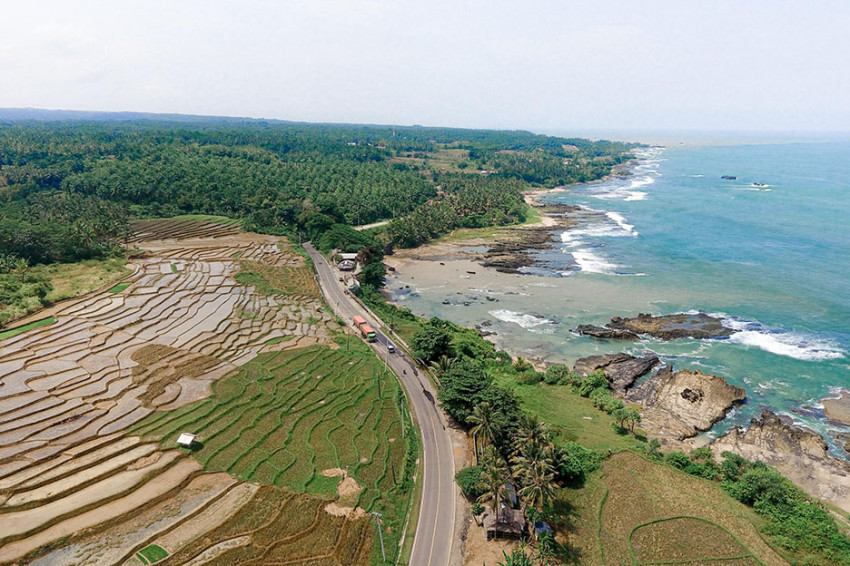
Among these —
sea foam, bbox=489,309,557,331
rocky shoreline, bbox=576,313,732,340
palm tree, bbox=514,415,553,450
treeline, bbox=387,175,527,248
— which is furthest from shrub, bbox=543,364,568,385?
treeline, bbox=387,175,527,248

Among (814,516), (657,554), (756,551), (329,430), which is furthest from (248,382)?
(814,516)

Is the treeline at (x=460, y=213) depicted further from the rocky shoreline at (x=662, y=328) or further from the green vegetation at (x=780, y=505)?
the green vegetation at (x=780, y=505)

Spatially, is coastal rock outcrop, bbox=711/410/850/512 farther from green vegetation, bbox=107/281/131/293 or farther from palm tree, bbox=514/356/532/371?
green vegetation, bbox=107/281/131/293

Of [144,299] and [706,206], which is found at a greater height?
[706,206]

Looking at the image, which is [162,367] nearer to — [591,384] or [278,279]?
[278,279]

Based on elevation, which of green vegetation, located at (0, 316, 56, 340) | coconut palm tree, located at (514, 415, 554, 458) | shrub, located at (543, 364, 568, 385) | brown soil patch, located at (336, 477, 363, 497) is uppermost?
coconut palm tree, located at (514, 415, 554, 458)

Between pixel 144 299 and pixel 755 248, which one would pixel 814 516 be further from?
pixel 755 248

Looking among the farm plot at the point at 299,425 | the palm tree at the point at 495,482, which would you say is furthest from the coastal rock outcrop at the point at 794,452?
the farm plot at the point at 299,425

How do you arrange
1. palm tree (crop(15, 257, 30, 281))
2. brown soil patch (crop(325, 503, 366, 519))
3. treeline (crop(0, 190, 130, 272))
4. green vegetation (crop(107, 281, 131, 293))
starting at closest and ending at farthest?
brown soil patch (crop(325, 503, 366, 519)) < palm tree (crop(15, 257, 30, 281)) < green vegetation (crop(107, 281, 131, 293)) < treeline (crop(0, 190, 130, 272))
